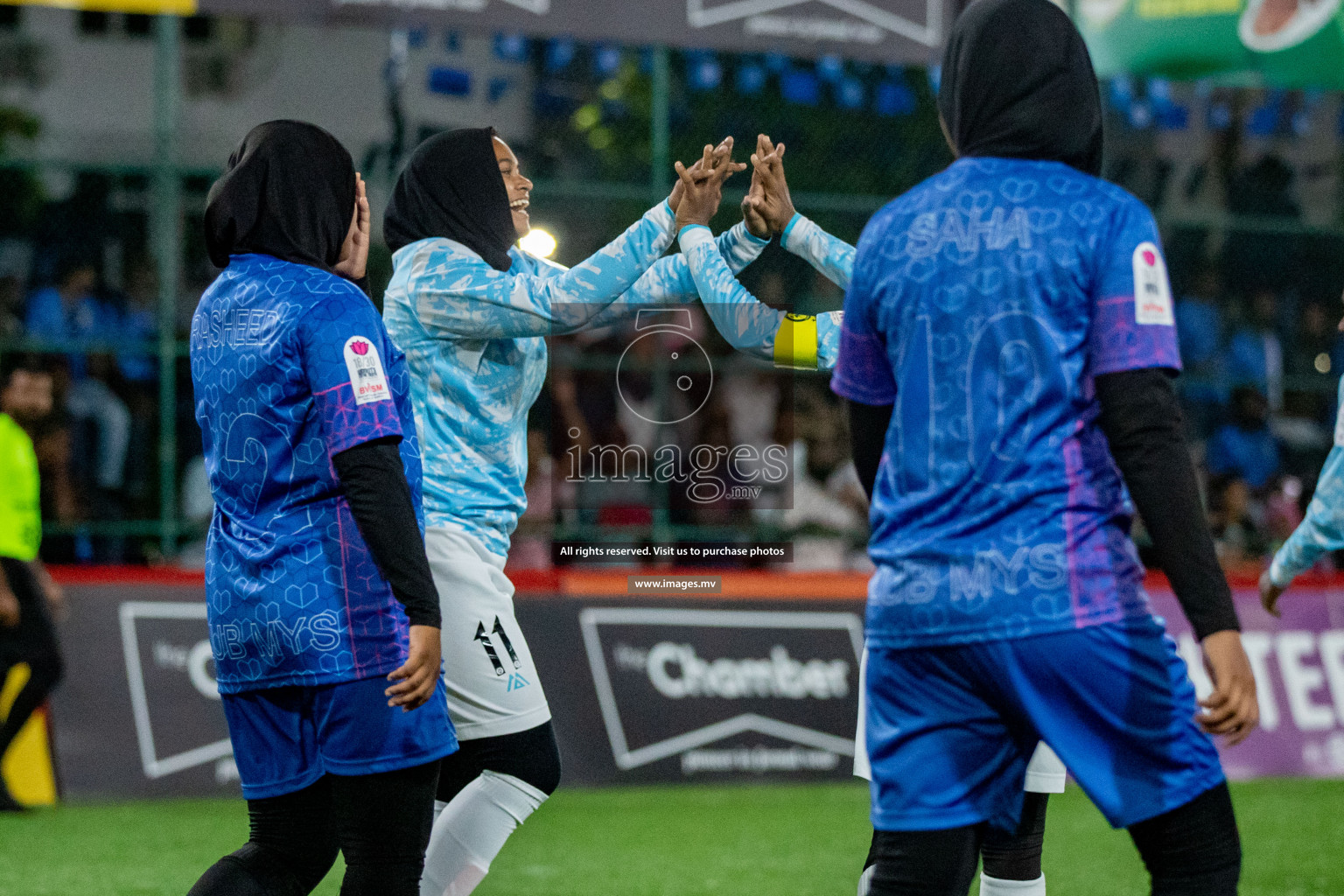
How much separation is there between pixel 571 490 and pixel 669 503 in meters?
0.65

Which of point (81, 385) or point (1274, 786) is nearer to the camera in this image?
point (1274, 786)

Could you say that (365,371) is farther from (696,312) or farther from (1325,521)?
(696,312)

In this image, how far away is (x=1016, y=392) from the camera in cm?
247

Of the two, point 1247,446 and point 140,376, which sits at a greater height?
point 140,376

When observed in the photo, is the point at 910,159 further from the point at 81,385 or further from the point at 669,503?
the point at 81,385

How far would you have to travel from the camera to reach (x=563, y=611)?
332 inches

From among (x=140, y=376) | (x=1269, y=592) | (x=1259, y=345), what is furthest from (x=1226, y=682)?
(x=1259, y=345)

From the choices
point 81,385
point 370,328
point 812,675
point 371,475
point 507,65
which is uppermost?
point 507,65

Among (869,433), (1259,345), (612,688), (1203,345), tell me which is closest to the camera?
(869,433)

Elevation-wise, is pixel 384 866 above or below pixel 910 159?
below

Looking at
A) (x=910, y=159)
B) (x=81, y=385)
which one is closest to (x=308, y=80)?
(x=81, y=385)

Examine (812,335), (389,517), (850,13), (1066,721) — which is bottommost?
(1066,721)

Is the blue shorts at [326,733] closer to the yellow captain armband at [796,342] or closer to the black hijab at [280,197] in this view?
the black hijab at [280,197]

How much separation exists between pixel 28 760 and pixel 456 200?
518cm
